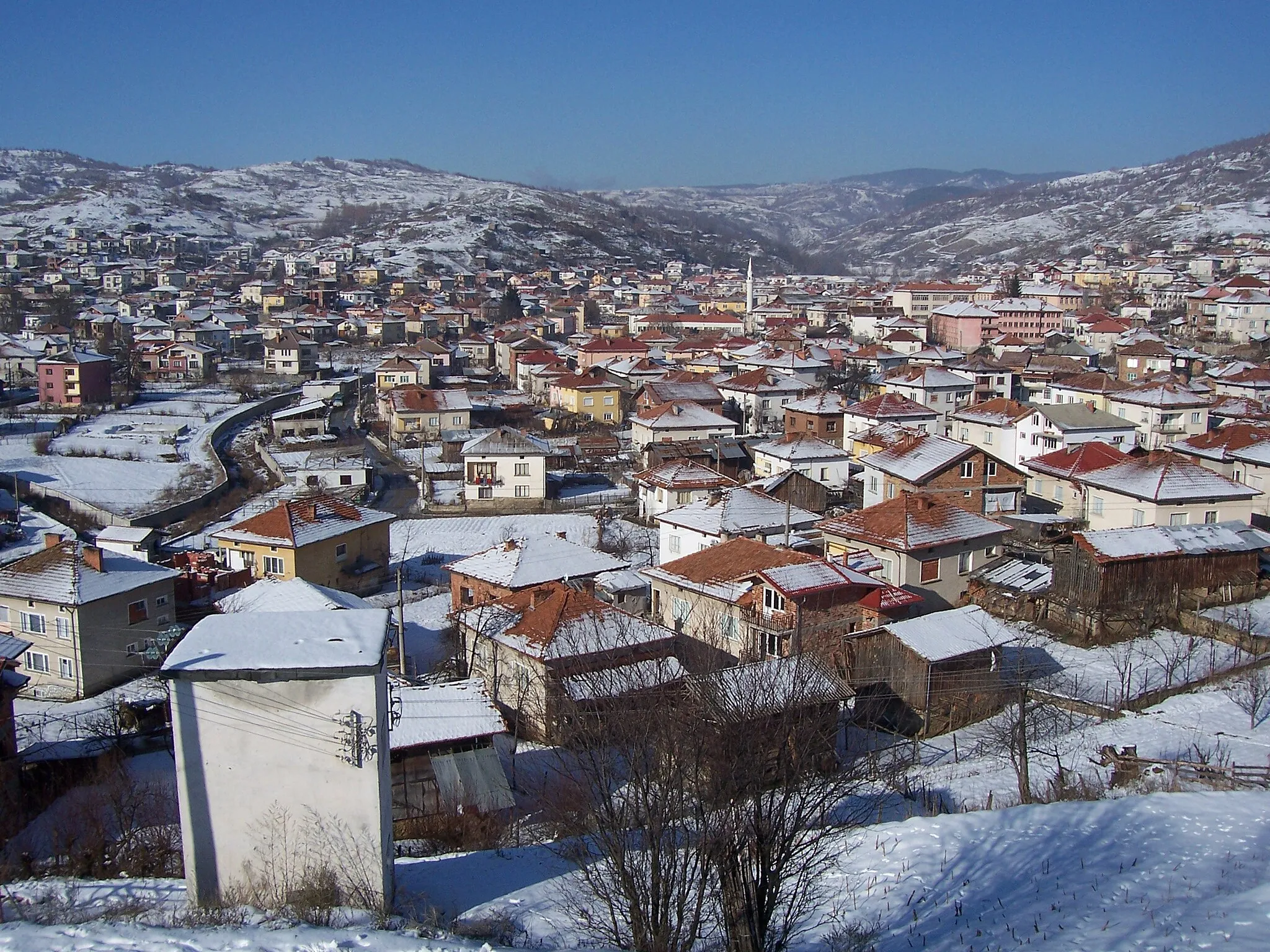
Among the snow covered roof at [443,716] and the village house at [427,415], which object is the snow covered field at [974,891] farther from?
the village house at [427,415]

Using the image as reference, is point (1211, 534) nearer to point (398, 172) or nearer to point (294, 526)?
point (294, 526)

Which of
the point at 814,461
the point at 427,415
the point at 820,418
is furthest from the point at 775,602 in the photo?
the point at 427,415

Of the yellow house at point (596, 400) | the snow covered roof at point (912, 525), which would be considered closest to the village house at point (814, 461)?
the snow covered roof at point (912, 525)

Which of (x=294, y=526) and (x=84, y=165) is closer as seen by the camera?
(x=294, y=526)

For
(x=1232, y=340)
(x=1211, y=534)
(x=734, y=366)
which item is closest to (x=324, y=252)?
(x=734, y=366)

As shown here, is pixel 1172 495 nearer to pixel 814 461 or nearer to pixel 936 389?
pixel 814 461

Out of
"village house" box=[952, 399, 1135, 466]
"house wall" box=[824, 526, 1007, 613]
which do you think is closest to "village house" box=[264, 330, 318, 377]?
"village house" box=[952, 399, 1135, 466]
